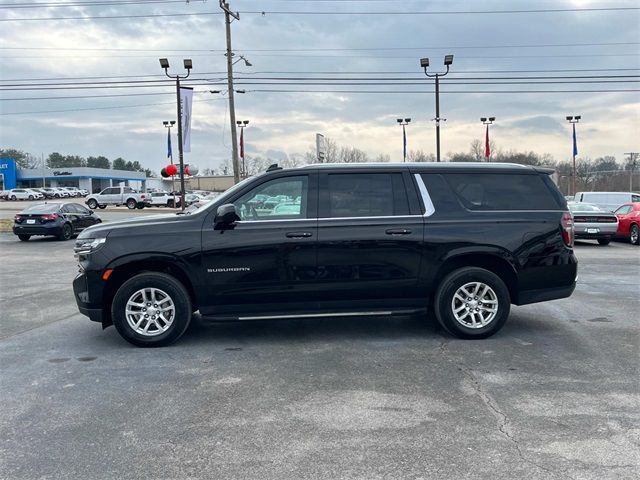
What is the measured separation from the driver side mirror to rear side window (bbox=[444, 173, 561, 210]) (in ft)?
8.07

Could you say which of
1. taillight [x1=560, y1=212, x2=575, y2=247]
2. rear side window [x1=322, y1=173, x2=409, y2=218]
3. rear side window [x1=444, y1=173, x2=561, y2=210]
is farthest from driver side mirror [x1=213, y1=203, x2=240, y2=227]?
taillight [x1=560, y1=212, x2=575, y2=247]

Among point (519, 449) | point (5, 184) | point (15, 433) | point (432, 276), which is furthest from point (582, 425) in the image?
point (5, 184)

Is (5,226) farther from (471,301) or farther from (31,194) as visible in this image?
(31,194)

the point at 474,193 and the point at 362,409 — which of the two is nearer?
the point at 362,409

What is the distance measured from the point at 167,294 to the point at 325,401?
2400 mm

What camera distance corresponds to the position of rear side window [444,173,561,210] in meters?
6.42

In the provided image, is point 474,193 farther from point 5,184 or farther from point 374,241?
point 5,184

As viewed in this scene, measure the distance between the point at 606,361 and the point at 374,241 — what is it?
2588 mm

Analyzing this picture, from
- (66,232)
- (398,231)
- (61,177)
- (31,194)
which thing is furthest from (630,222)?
(61,177)

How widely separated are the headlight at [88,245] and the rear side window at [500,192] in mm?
3921

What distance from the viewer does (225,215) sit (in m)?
5.86

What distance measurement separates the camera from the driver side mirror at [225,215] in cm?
587

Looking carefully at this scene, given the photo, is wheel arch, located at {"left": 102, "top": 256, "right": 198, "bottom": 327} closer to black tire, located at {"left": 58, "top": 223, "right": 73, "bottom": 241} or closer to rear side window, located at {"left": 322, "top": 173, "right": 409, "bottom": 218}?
rear side window, located at {"left": 322, "top": 173, "right": 409, "bottom": 218}

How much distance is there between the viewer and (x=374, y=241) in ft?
20.0
